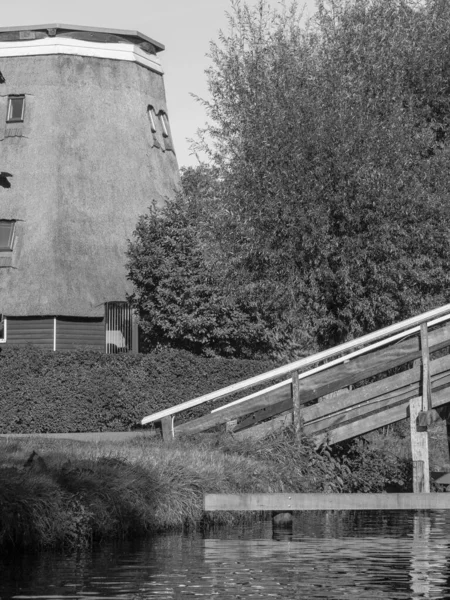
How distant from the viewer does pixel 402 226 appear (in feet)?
95.3

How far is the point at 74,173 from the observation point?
48.2m

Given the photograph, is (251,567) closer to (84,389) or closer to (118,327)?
(84,389)

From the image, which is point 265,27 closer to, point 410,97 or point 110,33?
point 410,97

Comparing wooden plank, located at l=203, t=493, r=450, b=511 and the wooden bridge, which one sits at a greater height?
the wooden bridge

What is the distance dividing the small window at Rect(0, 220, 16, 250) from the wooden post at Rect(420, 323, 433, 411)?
2851cm

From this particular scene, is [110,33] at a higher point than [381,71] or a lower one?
higher

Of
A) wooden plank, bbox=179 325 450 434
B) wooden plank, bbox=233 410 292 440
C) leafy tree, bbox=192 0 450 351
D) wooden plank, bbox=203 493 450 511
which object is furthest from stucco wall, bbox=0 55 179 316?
wooden plank, bbox=203 493 450 511

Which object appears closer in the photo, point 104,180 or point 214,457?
point 214,457

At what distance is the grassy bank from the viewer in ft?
49.8

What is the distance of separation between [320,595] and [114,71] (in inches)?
1635

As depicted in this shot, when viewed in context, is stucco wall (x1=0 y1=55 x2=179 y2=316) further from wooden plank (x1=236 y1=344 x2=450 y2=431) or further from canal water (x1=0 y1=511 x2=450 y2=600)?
canal water (x1=0 y1=511 x2=450 y2=600)

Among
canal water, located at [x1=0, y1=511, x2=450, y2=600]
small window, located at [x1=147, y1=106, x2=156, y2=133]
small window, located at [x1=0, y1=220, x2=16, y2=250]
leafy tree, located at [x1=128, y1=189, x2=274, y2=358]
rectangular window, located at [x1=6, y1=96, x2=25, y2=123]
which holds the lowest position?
canal water, located at [x1=0, y1=511, x2=450, y2=600]

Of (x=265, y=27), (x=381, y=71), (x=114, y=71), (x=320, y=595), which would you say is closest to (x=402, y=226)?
(x=381, y=71)

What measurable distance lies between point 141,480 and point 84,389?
17322 mm
